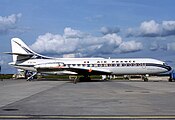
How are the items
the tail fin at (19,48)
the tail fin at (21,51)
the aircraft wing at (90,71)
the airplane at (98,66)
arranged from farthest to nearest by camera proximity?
the tail fin at (19,48) → the tail fin at (21,51) → the airplane at (98,66) → the aircraft wing at (90,71)

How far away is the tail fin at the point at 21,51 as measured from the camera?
198ft

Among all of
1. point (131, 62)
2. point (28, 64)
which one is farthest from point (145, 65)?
point (28, 64)

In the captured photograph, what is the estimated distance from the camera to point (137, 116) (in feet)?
38.8

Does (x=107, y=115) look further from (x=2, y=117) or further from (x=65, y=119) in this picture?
(x=2, y=117)

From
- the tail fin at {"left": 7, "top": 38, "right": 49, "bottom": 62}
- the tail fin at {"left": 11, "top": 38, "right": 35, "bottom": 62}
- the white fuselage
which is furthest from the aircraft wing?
the tail fin at {"left": 11, "top": 38, "right": 35, "bottom": 62}

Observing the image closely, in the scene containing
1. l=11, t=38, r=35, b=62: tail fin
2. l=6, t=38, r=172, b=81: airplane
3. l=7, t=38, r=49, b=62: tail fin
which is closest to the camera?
l=6, t=38, r=172, b=81: airplane

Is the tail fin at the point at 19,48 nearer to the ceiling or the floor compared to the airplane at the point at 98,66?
nearer to the ceiling

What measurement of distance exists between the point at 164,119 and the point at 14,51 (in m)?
54.5

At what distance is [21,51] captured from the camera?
62.6 meters

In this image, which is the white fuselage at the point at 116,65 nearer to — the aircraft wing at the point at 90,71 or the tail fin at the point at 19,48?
the aircraft wing at the point at 90,71

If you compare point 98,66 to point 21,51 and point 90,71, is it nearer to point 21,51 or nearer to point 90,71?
point 90,71

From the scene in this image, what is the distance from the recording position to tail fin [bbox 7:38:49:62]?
60.4m

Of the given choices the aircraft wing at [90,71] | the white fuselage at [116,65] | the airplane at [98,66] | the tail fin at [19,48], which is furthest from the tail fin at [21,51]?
the aircraft wing at [90,71]

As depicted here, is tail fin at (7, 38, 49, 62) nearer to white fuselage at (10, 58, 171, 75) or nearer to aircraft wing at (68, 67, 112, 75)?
white fuselage at (10, 58, 171, 75)
